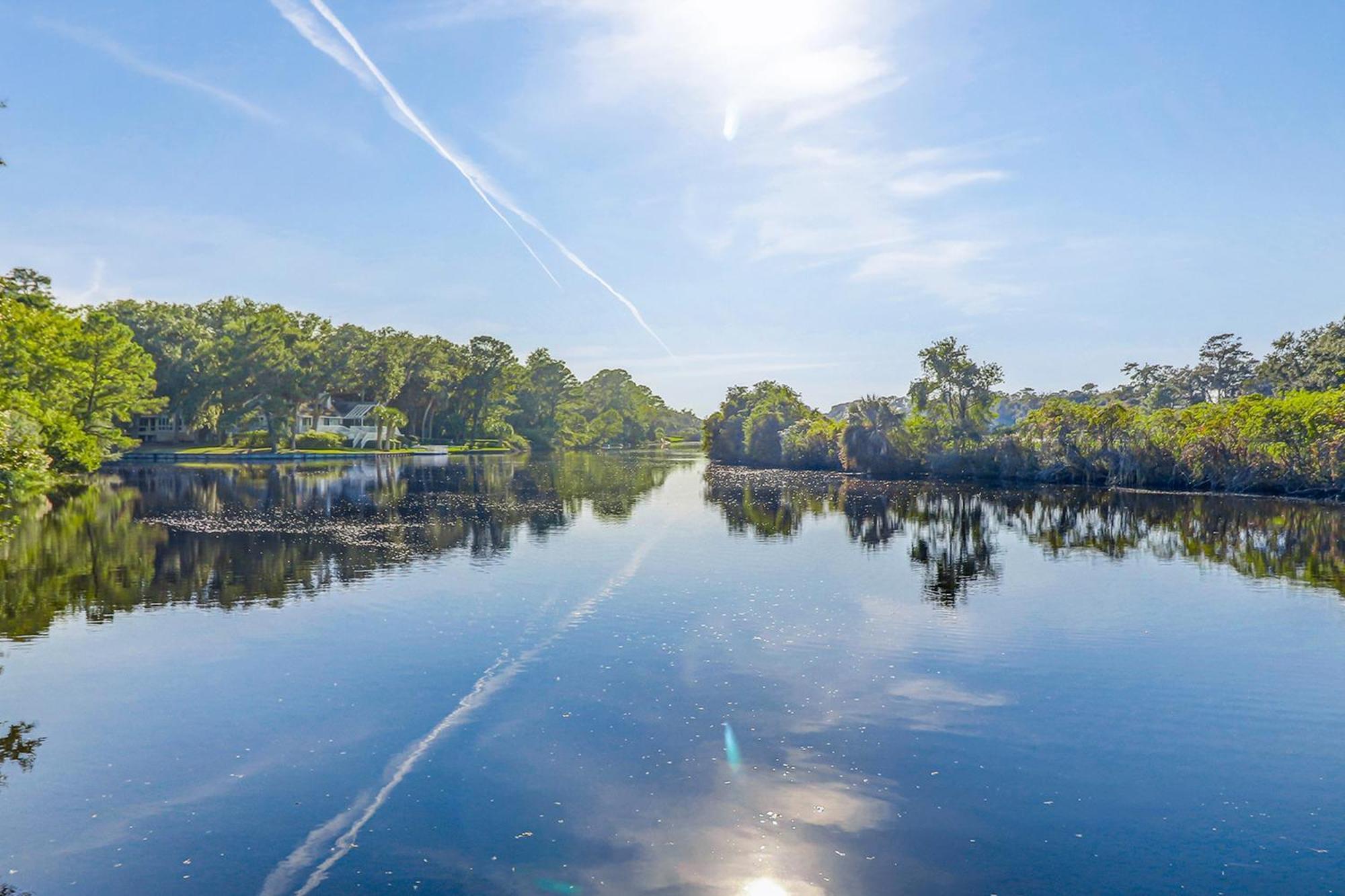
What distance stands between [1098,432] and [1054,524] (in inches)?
1308

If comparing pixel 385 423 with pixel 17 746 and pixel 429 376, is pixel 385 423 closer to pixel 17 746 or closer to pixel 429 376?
pixel 429 376

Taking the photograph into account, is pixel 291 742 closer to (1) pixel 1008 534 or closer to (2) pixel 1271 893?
(2) pixel 1271 893

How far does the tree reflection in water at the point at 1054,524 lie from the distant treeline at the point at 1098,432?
4584 millimetres

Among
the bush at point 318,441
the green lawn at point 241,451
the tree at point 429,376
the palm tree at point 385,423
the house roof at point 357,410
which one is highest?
the tree at point 429,376

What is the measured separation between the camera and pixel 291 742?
14.2m

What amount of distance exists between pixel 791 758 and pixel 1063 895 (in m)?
4.67

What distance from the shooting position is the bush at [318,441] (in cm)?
11819

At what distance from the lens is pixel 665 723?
605 inches

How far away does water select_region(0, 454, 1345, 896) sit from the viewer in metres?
10.7

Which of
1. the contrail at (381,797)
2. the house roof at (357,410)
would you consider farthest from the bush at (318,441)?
the contrail at (381,797)

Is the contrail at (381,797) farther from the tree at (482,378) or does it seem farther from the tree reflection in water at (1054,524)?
the tree at (482,378)

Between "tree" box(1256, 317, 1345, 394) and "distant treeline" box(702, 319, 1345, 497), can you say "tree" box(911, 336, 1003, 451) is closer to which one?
"distant treeline" box(702, 319, 1345, 497)

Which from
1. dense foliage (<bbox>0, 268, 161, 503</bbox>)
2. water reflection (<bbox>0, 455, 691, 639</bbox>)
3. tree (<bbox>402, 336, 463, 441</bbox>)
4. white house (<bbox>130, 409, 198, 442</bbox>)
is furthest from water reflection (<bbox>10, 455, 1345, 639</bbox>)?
tree (<bbox>402, 336, 463, 441</bbox>)

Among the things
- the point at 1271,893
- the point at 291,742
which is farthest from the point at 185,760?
the point at 1271,893
